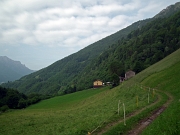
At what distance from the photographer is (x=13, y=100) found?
141 metres

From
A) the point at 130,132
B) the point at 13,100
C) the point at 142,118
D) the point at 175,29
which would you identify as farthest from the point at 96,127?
the point at 175,29

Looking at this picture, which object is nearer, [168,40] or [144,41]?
[168,40]

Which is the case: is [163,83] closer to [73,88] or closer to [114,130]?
[114,130]

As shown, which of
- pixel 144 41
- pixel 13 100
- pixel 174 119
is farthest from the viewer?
pixel 144 41

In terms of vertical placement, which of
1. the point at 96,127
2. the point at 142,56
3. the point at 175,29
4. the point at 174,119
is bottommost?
the point at 96,127

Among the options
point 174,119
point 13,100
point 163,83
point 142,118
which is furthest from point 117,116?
point 13,100

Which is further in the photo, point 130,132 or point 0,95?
point 0,95

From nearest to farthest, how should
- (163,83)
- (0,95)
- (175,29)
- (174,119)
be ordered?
(174,119), (163,83), (0,95), (175,29)

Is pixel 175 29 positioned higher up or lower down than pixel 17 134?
higher up

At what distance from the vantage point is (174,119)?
15.3 m

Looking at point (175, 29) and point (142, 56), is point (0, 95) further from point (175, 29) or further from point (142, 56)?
point (175, 29)

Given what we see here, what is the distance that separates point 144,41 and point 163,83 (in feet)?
511

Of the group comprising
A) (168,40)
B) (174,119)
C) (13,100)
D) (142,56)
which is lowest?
(13,100)

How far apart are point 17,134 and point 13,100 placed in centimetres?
12048
